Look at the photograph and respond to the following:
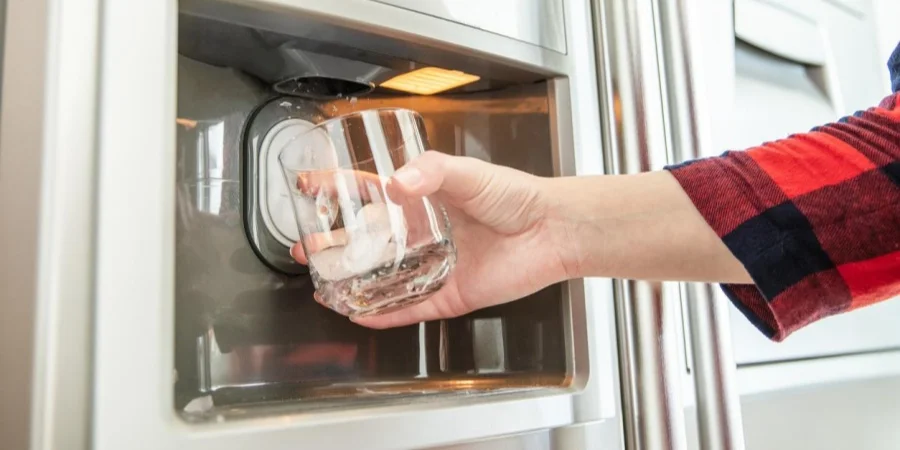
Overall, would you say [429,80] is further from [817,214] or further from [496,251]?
[817,214]

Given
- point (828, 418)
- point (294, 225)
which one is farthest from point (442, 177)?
point (828, 418)

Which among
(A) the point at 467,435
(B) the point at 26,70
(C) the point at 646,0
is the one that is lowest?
(A) the point at 467,435

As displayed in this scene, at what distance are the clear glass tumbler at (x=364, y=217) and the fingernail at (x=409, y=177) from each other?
1 cm

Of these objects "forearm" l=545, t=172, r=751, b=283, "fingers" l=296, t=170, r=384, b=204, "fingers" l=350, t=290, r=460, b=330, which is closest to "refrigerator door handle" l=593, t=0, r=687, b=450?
"forearm" l=545, t=172, r=751, b=283

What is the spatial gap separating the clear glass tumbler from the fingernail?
0.05ft

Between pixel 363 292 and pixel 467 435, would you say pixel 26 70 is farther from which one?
pixel 467 435

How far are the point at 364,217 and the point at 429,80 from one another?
19 cm

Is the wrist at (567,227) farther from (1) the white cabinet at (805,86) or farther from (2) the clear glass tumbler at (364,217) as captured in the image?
(1) the white cabinet at (805,86)

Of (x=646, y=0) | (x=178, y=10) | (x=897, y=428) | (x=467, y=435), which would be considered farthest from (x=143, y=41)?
(x=897, y=428)

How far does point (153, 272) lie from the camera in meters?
0.41

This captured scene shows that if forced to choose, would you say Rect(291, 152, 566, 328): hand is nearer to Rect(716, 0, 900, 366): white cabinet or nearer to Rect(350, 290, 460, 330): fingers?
Rect(350, 290, 460, 330): fingers

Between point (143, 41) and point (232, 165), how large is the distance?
159mm

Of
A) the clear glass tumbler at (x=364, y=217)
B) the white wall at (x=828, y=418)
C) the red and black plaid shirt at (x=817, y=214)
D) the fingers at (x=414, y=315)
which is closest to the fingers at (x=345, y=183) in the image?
the clear glass tumbler at (x=364, y=217)

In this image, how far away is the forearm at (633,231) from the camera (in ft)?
1.98
